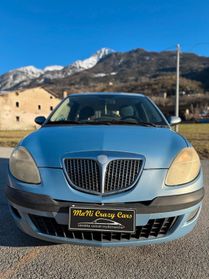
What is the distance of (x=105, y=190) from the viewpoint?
263cm

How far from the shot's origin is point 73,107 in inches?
177

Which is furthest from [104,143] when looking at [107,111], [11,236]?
[107,111]

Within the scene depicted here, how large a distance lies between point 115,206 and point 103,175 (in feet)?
0.84

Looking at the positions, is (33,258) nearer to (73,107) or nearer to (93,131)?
(93,131)

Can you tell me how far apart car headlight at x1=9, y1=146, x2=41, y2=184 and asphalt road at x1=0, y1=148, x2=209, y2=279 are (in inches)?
27.2

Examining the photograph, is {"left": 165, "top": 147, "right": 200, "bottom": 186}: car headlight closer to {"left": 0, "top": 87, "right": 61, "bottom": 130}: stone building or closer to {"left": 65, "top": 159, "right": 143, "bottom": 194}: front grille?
{"left": 65, "top": 159, "right": 143, "bottom": 194}: front grille

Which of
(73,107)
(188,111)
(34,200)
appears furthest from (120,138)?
(188,111)

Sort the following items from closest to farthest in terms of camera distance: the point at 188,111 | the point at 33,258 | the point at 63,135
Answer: the point at 33,258 < the point at 63,135 < the point at 188,111

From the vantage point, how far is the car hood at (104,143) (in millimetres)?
2773

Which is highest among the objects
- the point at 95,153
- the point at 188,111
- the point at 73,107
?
the point at 73,107

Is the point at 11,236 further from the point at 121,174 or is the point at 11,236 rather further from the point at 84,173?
the point at 121,174

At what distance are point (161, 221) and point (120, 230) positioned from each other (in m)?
0.34

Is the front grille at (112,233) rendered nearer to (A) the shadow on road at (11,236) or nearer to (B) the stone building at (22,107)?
(A) the shadow on road at (11,236)

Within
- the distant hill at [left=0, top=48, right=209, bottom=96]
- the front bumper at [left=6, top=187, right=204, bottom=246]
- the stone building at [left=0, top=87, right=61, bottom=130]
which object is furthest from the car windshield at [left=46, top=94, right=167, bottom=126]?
the stone building at [left=0, top=87, right=61, bottom=130]
